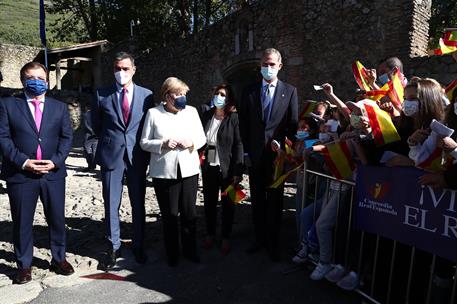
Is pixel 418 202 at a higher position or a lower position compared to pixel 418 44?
lower

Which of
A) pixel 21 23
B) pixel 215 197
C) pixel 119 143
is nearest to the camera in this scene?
pixel 119 143

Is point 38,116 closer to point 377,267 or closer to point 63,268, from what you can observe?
point 63,268

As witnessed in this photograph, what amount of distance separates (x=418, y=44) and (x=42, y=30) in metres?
17.8

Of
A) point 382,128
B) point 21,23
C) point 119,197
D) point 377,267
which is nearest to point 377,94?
point 382,128

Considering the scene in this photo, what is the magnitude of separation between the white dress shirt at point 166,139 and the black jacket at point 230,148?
0.44 metres

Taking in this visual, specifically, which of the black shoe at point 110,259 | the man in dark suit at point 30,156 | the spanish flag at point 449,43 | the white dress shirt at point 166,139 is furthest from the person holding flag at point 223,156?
the spanish flag at point 449,43

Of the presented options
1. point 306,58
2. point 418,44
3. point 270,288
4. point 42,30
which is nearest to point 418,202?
point 270,288

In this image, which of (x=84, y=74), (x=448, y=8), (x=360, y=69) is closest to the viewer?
(x=360, y=69)

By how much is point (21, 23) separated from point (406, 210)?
65.9 m

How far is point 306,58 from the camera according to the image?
28.8 feet

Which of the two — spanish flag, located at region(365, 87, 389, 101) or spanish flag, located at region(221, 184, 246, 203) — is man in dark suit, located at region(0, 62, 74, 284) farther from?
spanish flag, located at region(365, 87, 389, 101)

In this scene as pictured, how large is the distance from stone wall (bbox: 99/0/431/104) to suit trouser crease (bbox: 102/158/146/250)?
5651mm

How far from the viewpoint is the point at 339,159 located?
3.05 metres

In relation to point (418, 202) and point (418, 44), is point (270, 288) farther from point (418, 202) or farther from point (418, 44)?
point (418, 44)
